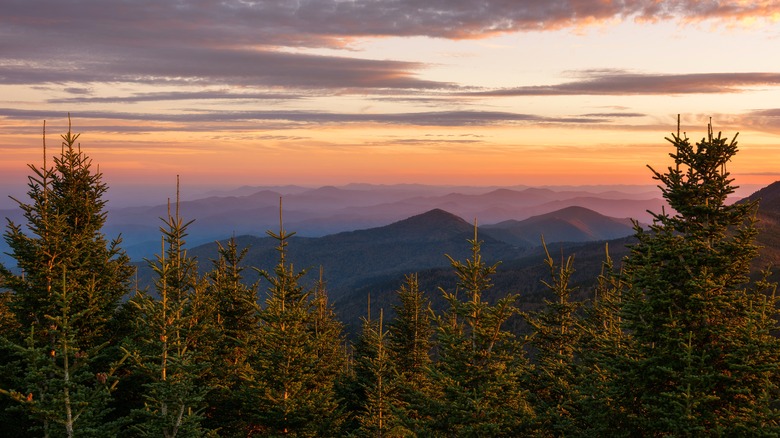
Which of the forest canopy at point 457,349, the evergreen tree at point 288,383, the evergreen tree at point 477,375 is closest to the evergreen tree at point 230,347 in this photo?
the forest canopy at point 457,349

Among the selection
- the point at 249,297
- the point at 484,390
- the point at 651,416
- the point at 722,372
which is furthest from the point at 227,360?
the point at 722,372

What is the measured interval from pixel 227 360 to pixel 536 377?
17580 millimetres

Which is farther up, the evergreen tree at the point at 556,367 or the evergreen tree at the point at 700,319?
the evergreen tree at the point at 700,319

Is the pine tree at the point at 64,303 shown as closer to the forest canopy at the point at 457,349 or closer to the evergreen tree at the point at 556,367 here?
the forest canopy at the point at 457,349

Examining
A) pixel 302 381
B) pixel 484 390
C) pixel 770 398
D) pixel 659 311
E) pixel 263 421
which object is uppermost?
pixel 659 311

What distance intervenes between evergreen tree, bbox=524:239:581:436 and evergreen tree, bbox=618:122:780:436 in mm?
3677

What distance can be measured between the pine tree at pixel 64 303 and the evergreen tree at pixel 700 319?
18151mm

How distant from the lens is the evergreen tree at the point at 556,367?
Answer: 2108 cm

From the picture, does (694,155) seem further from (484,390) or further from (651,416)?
(484,390)

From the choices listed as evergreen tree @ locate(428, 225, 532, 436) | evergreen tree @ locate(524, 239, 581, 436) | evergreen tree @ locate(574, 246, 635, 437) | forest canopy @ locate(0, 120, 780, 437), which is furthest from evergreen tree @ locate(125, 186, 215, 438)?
evergreen tree @ locate(574, 246, 635, 437)

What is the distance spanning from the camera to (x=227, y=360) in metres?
31.5

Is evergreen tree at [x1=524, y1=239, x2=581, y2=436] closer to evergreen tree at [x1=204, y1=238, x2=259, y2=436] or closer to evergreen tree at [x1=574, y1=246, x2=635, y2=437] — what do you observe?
evergreen tree at [x1=574, y1=246, x2=635, y2=437]

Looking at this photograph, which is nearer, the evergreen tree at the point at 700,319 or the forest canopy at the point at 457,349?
the evergreen tree at the point at 700,319

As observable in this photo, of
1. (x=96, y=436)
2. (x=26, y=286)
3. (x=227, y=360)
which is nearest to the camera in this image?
(x=96, y=436)
